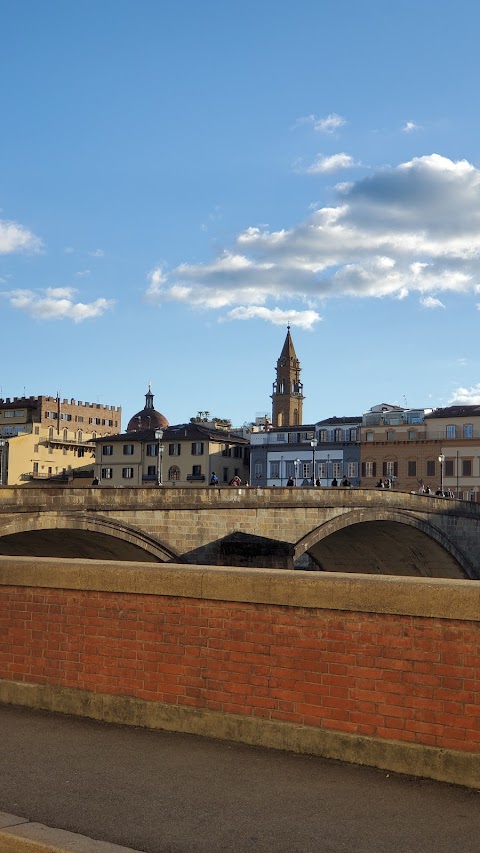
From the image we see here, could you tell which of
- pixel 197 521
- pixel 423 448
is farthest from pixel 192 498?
pixel 423 448

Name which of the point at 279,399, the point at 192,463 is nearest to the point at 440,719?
the point at 192,463

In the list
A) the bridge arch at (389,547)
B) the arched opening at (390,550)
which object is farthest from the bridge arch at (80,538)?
the arched opening at (390,550)

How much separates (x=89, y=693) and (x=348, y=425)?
102 meters

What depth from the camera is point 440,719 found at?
716cm

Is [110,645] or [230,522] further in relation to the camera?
[230,522]

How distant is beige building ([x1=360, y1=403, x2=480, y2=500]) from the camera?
99812mm

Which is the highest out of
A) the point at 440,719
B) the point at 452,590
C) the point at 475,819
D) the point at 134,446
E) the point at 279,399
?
the point at 279,399

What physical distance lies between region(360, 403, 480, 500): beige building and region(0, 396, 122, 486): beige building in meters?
33.1

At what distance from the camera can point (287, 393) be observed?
14225 cm

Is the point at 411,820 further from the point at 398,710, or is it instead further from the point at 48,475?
the point at 48,475

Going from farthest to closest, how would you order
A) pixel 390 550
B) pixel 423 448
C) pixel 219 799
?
pixel 423 448 → pixel 390 550 → pixel 219 799

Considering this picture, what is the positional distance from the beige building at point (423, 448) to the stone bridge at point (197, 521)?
46217 millimetres

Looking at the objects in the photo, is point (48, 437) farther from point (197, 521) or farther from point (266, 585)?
point (266, 585)

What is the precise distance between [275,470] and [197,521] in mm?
72105
